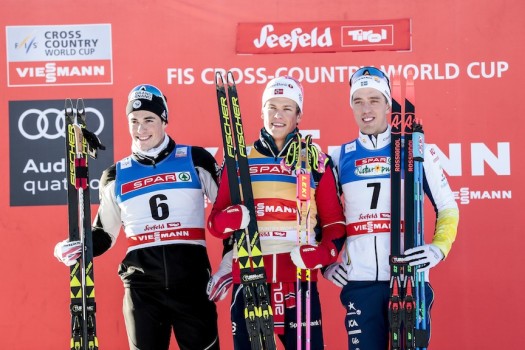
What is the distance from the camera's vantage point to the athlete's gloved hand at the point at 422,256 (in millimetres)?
3863

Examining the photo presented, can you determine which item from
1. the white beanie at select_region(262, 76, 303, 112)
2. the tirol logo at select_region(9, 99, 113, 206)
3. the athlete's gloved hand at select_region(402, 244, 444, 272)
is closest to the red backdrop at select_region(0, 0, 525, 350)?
the tirol logo at select_region(9, 99, 113, 206)

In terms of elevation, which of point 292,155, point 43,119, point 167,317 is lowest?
point 167,317

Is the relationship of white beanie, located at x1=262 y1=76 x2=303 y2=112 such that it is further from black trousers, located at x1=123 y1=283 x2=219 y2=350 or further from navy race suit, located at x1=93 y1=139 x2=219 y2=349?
black trousers, located at x1=123 y1=283 x2=219 y2=350

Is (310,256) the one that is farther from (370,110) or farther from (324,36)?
(324,36)

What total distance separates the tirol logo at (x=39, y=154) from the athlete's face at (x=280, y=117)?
5.97 ft

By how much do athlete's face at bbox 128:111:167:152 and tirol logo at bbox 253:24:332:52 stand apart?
1.48 meters

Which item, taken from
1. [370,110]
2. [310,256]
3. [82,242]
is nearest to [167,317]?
[82,242]

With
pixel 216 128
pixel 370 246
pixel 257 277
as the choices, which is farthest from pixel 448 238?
pixel 216 128

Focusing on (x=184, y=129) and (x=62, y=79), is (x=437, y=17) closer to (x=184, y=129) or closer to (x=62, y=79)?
(x=184, y=129)

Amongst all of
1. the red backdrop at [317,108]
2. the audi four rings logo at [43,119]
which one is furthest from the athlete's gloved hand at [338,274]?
the audi four rings logo at [43,119]

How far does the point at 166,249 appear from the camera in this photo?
13.9 feet

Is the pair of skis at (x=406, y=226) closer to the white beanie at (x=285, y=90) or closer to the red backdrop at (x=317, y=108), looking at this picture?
the white beanie at (x=285, y=90)

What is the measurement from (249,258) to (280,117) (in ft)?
2.37

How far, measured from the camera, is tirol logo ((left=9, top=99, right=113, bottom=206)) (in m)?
5.61
